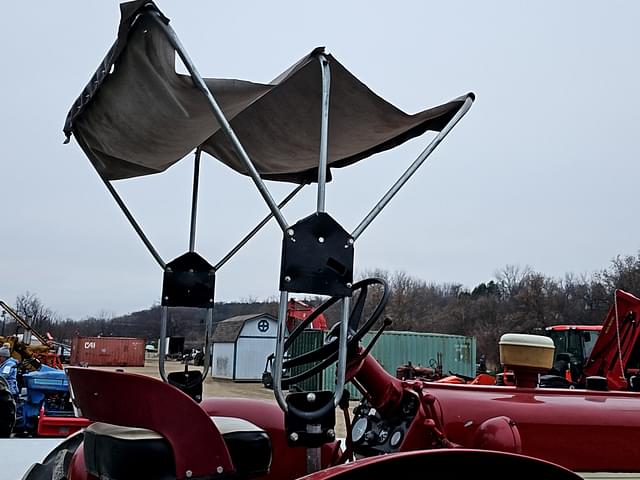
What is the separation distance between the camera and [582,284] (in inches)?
1809

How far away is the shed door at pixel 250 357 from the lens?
2945 cm

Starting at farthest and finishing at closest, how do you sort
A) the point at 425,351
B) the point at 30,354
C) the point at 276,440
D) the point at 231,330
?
the point at 231,330 → the point at 425,351 → the point at 30,354 → the point at 276,440

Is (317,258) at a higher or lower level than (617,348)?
higher

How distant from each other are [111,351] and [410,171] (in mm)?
39165

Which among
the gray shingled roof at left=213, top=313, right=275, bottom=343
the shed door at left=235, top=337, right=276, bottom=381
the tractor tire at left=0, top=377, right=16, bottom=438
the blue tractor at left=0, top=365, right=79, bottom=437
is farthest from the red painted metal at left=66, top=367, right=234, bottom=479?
the gray shingled roof at left=213, top=313, right=275, bottom=343

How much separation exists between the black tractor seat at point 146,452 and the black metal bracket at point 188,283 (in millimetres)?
997

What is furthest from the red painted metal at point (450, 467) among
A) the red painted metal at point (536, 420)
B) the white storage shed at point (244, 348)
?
the white storage shed at point (244, 348)

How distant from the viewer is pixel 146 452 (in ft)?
6.86

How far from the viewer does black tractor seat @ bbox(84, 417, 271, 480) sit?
2.09m

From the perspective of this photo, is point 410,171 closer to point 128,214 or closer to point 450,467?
point 450,467

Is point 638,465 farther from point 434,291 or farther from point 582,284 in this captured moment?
point 434,291

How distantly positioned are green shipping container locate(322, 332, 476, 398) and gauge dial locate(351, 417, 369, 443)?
17405mm

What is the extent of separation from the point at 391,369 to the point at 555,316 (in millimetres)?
22267

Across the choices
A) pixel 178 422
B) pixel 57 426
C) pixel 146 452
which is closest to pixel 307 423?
pixel 178 422
